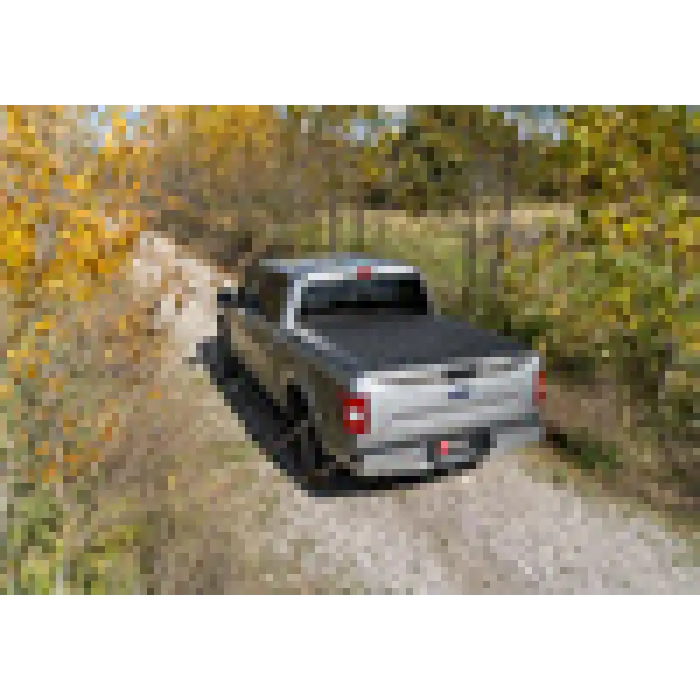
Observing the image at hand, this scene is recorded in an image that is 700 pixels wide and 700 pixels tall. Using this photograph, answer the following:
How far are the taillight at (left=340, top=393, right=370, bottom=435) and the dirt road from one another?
0.85 metres

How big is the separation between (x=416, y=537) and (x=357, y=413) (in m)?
1.10

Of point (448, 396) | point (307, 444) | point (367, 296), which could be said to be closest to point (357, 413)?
point (448, 396)

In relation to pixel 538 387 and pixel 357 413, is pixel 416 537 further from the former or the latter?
pixel 538 387

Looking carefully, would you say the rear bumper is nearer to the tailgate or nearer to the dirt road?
the tailgate

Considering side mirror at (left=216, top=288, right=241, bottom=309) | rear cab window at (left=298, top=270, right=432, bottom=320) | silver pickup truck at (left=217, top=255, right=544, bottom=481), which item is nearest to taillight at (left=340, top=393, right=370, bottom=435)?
silver pickup truck at (left=217, top=255, right=544, bottom=481)

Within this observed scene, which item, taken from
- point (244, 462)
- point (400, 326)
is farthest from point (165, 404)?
point (400, 326)

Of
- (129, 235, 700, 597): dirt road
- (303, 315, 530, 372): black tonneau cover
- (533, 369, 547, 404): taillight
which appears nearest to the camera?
(129, 235, 700, 597): dirt road

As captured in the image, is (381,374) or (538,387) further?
(538,387)

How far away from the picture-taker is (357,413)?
15.7ft

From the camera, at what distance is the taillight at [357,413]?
15.7 ft

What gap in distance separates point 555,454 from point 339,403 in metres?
2.72

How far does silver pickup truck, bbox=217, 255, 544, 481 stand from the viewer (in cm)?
488

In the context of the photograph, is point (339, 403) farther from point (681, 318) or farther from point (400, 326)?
point (681, 318)

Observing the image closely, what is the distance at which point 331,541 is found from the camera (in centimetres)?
486
